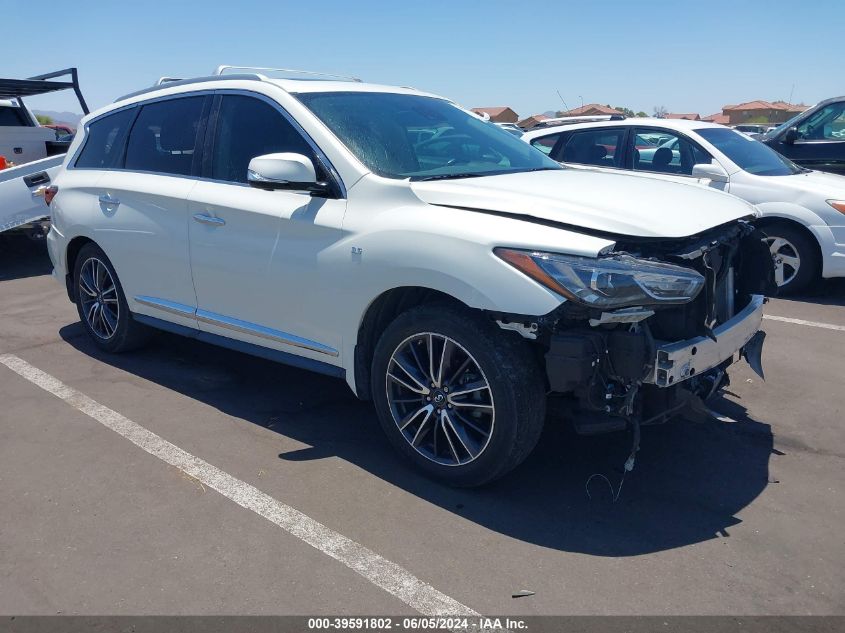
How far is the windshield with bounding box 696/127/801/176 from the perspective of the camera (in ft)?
25.8

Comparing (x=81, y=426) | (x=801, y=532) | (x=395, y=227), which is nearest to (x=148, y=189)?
(x=81, y=426)

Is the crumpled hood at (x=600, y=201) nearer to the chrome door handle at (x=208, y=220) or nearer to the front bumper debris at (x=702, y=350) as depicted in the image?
the front bumper debris at (x=702, y=350)

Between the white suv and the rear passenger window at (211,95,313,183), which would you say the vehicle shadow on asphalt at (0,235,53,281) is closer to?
the white suv

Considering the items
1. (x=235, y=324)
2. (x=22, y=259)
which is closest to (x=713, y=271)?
(x=235, y=324)

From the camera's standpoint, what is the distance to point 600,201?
139 inches

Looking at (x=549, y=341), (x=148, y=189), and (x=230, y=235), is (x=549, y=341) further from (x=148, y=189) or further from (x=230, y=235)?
(x=148, y=189)

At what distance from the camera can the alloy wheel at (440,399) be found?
355 centimetres

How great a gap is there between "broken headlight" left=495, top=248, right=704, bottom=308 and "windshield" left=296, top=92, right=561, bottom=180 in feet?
3.29

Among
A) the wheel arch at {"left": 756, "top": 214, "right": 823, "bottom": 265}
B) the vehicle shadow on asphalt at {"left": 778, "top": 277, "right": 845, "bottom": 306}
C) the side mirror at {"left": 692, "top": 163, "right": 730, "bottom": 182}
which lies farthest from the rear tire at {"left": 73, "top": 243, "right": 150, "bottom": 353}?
the vehicle shadow on asphalt at {"left": 778, "top": 277, "right": 845, "bottom": 306}

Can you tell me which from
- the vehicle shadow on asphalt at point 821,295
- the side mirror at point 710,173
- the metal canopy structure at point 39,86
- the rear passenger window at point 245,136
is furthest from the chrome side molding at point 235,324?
the metal canopy structure at point 39,86

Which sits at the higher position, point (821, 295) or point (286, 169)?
point (286, 169)

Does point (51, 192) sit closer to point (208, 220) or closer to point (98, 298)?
point (98, 298)

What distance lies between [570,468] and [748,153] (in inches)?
215

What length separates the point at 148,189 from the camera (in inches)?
197
